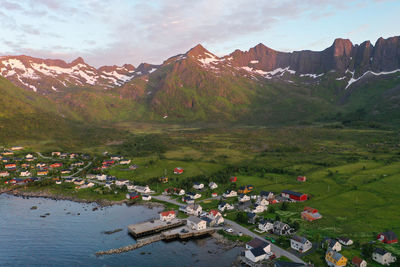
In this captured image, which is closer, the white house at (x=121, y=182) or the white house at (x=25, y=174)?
the white house at (x=121, y=182)

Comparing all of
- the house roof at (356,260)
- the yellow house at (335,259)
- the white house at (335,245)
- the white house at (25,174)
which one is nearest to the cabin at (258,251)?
the yellow house at (335,259)

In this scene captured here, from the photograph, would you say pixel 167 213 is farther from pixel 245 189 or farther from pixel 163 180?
pixel 163 180

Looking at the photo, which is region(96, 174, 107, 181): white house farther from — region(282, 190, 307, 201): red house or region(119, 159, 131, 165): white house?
region(282, 190, 307, 201): red house

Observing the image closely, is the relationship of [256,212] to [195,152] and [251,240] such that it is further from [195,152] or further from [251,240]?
[195,152]

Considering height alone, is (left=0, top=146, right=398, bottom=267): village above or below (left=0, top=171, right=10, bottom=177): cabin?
below

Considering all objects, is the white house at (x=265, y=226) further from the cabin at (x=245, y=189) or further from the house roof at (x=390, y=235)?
the cabin at (x=245, y=189)

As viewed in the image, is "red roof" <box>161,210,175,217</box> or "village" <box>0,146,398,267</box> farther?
"red roof" <box>161,210,175,217</box>

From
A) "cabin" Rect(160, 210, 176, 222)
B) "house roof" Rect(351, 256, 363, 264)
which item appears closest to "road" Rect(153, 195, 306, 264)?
"house roof" Rect(351, 256, 363, 264)
